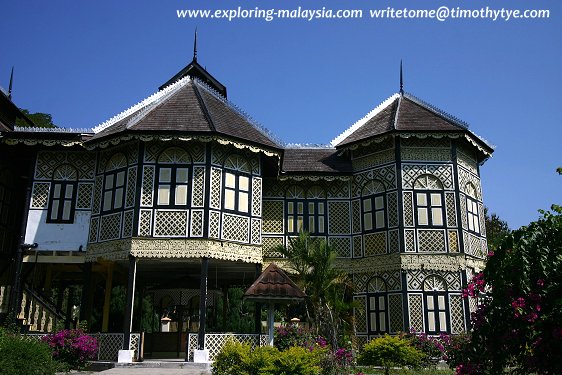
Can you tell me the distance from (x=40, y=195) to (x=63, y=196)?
2.68 ft

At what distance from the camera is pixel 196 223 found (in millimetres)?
18625

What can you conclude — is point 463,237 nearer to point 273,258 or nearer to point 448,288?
point 448,288

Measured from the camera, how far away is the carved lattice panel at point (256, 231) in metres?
19.8

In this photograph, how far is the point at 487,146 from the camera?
23031mm

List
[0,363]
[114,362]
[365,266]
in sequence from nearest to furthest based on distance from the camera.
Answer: [0,363] < [114,362] < [365,266]

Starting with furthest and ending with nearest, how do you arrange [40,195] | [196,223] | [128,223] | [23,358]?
[40,195]
[128,223]
[196,223]
[23,358]

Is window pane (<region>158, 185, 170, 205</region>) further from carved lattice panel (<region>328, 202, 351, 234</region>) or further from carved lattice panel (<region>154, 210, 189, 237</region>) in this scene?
carved lattice panel (<region>328, 202, 351, 234</region>)

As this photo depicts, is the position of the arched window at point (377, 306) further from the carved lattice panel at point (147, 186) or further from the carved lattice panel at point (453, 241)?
the carved lattice panel at point (147, 186)

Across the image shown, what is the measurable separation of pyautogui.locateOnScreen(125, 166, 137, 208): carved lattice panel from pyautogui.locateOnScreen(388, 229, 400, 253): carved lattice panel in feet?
31.2

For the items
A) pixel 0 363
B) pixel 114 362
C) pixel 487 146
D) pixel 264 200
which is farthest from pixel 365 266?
pixel 0 363

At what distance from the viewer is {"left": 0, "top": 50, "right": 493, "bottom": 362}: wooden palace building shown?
62.3 feet

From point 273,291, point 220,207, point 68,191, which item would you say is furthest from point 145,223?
point 273,291

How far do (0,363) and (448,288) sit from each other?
577 inches

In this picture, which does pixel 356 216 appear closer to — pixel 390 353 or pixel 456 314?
pixel 456 314
